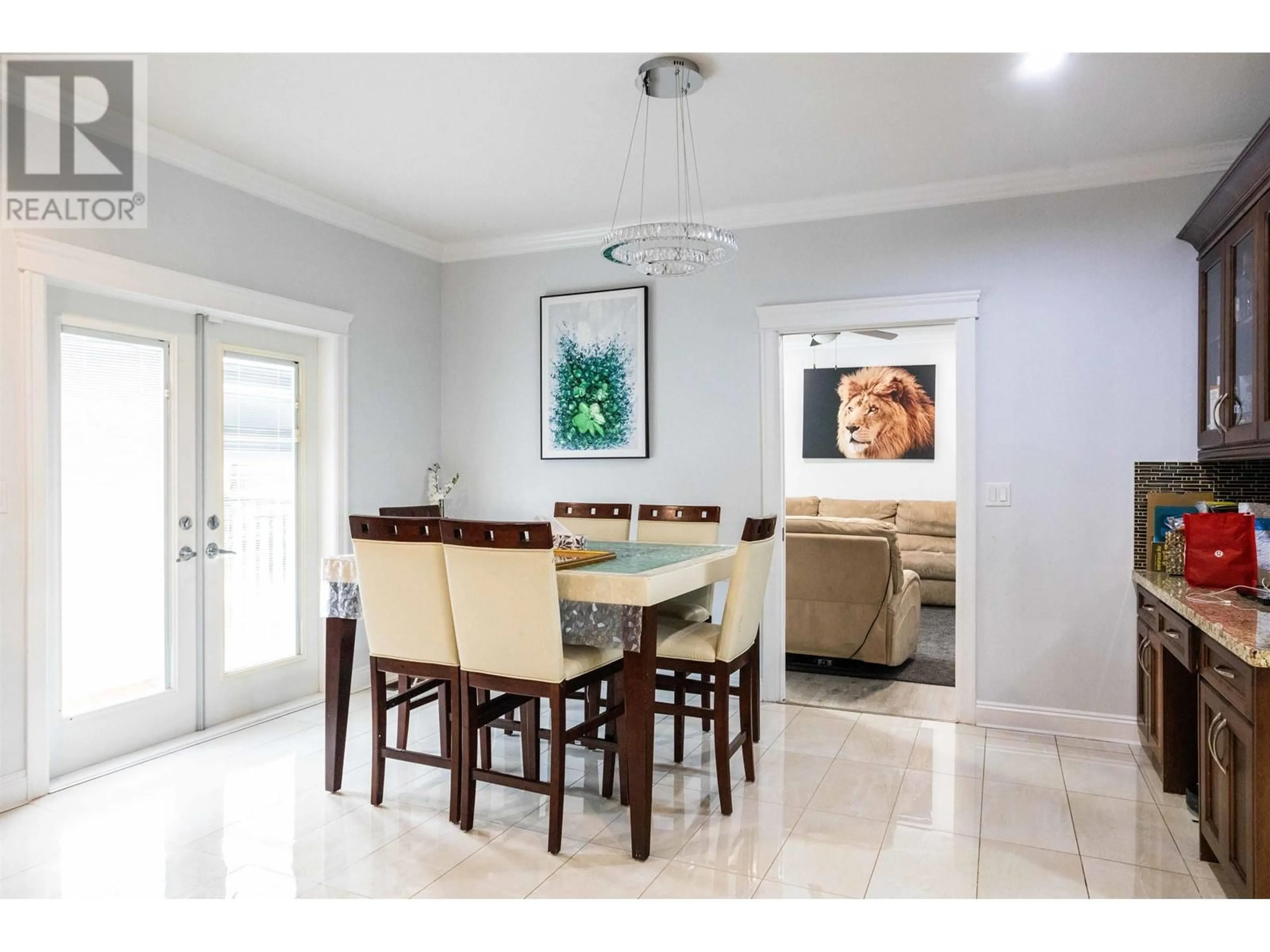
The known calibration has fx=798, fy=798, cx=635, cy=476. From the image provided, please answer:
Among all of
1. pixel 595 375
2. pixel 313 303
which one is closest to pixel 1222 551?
pixel 595 375

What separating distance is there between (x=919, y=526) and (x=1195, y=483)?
12.6ft

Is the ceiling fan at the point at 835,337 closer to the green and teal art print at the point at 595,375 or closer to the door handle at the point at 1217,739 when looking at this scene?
the green and teal art print at the point at 595,375

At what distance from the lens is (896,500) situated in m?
7.54

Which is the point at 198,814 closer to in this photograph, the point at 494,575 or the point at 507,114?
the point at 494,575

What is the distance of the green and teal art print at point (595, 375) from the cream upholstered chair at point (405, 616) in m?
2.00

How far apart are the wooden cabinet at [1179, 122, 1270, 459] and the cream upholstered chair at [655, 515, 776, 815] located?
1.65 meters

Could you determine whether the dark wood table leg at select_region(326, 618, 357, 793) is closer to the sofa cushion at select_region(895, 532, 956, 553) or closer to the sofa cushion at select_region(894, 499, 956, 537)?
the sofa cushion at select_region(895, 532, 956, 553)

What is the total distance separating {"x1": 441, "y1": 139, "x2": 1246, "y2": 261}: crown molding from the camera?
3.44 meters

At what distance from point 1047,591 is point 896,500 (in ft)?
12.7

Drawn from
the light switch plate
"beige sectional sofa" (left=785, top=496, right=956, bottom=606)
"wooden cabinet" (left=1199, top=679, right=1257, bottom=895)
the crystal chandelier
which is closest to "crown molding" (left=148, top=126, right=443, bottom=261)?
the crystal chandelier

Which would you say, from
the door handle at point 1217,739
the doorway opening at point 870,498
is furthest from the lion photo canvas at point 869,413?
the door handle at point 1217,739

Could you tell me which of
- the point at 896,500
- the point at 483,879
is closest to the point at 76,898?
the point at 483,879

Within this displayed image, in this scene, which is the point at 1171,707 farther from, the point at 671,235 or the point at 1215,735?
the point at 671,235
